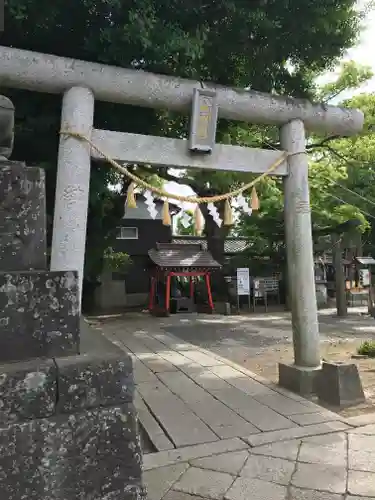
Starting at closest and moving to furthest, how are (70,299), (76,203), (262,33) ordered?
(70,299) → (76,203) → (262,33)

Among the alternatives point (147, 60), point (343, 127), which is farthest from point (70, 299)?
point (343, 127)

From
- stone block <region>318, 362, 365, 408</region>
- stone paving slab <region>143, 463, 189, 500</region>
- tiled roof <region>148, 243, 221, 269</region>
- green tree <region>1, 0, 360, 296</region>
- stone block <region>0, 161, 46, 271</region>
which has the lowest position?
stone paving slab <region>143, 463, 189, 500</region>

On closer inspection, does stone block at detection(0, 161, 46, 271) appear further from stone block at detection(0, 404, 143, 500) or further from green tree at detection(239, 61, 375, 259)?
green tree at detection(239, 61, 375, 259)

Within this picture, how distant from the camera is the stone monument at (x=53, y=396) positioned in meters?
1.60

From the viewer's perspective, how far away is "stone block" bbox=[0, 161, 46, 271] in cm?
187

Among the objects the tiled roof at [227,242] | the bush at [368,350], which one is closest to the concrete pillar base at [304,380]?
the bush at [368,350]

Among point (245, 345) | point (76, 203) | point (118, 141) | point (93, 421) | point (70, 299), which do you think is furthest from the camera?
point (245, 345)

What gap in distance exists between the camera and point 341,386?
14.8 feet

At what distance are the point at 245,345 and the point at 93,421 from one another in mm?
7256

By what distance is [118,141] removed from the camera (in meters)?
4.43

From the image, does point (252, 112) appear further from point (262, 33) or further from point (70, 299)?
point (70, 299)

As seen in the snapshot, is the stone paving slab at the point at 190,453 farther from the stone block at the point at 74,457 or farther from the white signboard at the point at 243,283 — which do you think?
the white signboard at the point at 243,283

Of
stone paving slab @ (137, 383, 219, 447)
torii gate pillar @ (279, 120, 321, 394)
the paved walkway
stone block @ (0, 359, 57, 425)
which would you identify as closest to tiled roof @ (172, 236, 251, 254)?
the paved walkway

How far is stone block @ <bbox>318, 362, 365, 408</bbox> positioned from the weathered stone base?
10.9 ft
